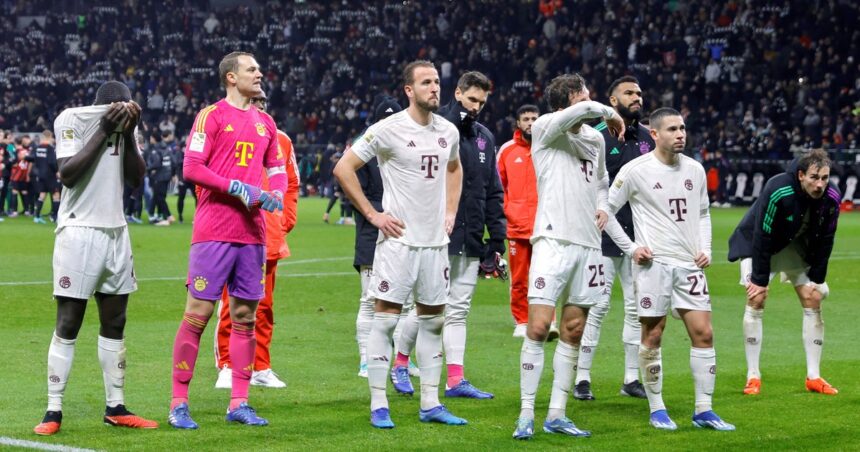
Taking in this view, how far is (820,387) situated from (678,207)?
88.6 inches

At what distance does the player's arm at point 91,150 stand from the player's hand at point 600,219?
3.04 metres

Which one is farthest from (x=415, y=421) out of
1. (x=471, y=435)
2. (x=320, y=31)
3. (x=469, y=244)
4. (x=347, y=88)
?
(x=320, y=31)

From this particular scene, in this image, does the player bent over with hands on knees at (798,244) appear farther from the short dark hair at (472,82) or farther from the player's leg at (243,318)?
the player's leg at (243,318)

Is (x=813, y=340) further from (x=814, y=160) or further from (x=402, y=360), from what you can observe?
(x=402, y=360)

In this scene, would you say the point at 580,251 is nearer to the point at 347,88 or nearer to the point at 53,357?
the point at 53,357

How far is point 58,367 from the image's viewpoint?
7.46 meters

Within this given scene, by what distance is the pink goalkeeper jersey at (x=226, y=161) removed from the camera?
7.66m

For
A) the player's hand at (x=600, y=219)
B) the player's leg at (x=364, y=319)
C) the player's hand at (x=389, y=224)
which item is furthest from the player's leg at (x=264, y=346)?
the player's hand at (x=600, y=219)

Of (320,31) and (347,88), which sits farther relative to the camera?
(320,31)

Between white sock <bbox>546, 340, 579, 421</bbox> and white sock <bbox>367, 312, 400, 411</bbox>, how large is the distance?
1.07 metres

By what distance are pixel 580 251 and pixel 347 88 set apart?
Answer: 41455 millimetres

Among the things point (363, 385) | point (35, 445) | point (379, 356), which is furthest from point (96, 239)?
point (363, 385)

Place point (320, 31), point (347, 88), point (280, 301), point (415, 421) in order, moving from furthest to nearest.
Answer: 1. point (320, 31)
2. point (347, 88)
3. point (280, 301)
4. point (415, 421)

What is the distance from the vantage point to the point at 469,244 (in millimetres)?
9453
